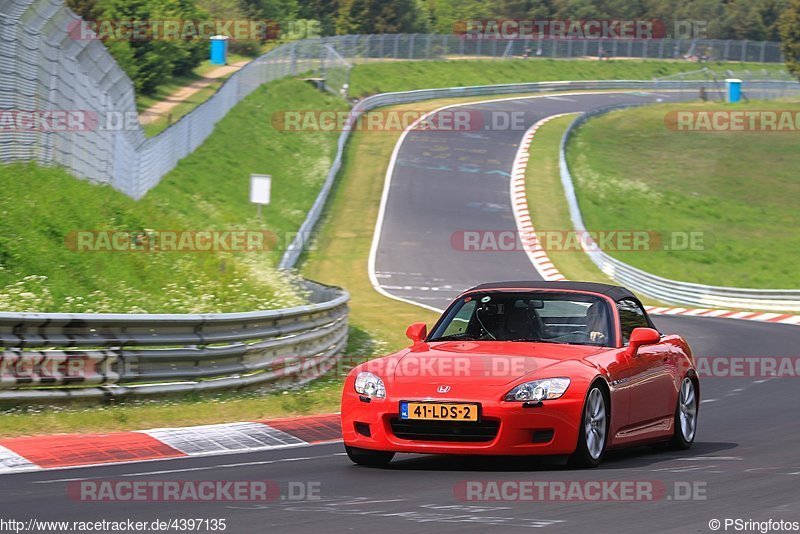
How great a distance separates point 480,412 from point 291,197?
35870 mm

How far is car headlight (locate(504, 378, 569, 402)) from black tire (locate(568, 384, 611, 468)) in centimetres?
21

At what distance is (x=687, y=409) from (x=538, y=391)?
8.89ft

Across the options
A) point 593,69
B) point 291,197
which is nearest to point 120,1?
point 291,197

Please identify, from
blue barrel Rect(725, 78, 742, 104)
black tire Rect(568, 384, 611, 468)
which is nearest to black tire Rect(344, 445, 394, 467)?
black tire Rect(568, 384, 611, 468)

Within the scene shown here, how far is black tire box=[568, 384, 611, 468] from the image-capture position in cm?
879

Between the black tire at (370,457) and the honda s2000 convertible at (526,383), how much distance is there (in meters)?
0.01

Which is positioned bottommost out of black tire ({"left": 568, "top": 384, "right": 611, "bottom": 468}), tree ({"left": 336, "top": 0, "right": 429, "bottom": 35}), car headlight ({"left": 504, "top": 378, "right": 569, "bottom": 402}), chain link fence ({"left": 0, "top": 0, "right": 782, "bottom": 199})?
black tire ({"left": 568, "top": 384, "right": 611, "bottom": 468})

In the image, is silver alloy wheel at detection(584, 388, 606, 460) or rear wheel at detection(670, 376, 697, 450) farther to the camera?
rear wheel at detection(670, 376, 697, 450)

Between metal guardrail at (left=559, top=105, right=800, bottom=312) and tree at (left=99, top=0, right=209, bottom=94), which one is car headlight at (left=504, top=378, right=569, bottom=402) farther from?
tree at (left=99, top=0, right=209, bottom=94)

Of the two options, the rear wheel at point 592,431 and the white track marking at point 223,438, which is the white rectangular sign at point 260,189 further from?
the rear wheel at point 592,431

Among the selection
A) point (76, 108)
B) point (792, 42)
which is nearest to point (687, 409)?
point (76, 108)

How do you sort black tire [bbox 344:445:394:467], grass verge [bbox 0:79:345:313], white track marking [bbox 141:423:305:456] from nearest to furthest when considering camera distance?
1. black tire [bbox 344:445:394:467]
2. white track marking [bbox 141:423:305:456]
3. grass verge [bbox 0:79:345:313]

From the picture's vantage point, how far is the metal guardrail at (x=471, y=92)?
39.4 metres

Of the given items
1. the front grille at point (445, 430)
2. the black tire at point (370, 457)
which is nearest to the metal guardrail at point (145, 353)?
the black tire at point (370, 457)
